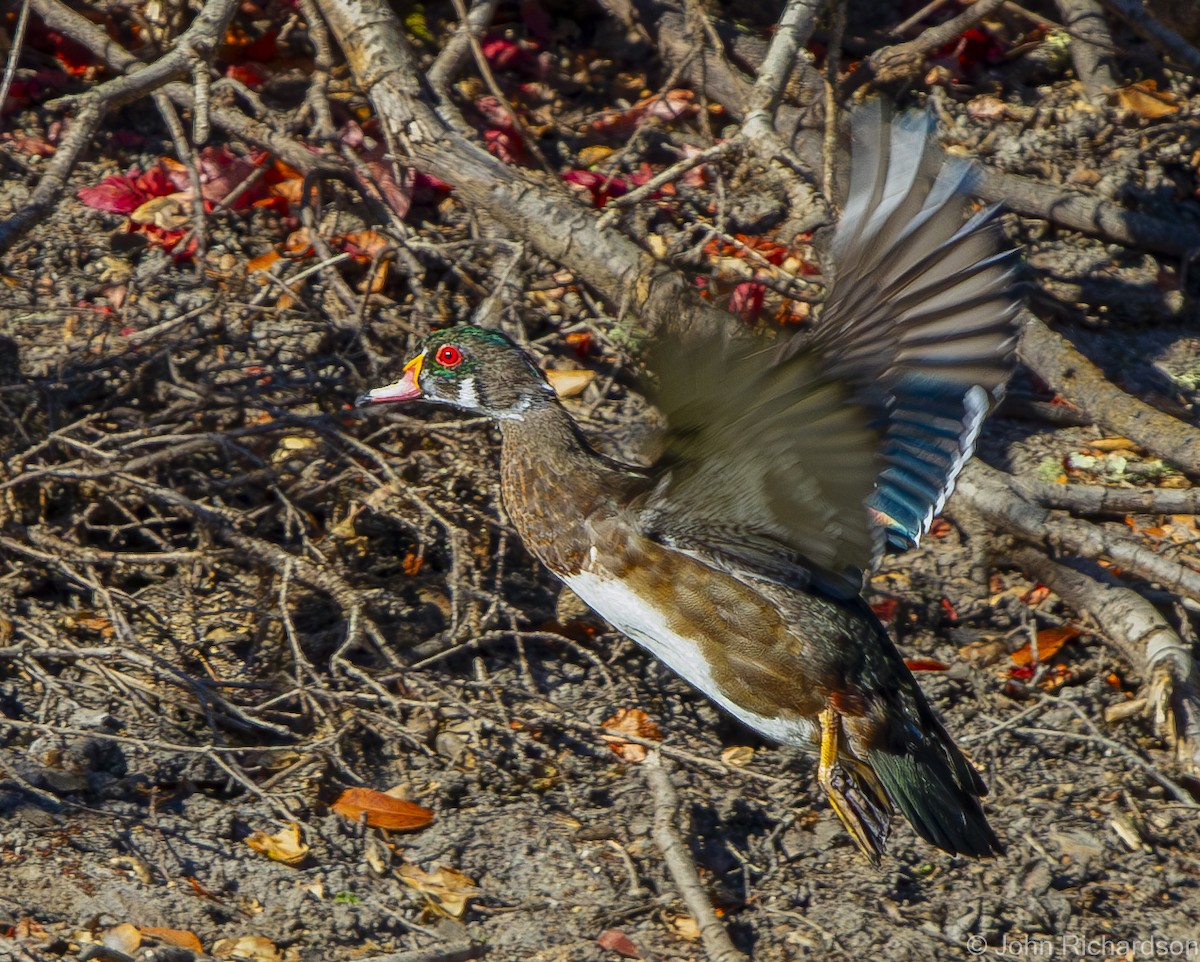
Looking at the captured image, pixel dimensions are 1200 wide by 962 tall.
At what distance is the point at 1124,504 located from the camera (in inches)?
160

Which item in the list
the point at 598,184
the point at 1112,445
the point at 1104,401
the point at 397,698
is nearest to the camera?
the point at 397,698

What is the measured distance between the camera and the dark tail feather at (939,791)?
10.7 feet

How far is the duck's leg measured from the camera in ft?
11.0

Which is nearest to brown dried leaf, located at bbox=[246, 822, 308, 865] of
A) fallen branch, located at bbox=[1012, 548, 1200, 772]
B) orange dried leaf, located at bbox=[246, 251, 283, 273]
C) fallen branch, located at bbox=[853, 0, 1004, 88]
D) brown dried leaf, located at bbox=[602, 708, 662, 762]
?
brown dried leaf, located at bbox=[602, 708, 662, 762]

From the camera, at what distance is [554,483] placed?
338 centimetres

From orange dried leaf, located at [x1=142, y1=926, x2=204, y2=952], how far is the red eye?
1.40 metres

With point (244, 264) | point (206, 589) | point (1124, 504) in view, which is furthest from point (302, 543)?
point (1124, 504)

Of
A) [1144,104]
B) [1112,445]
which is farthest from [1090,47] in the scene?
[1112,445]

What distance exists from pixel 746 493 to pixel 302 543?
1495 millimetres

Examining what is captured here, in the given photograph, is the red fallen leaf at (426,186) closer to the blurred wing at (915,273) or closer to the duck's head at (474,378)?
the duck's head at (474,378)

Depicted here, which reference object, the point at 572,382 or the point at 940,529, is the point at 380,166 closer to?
the point at 572,382

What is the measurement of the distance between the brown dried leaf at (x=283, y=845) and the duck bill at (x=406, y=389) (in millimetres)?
1007

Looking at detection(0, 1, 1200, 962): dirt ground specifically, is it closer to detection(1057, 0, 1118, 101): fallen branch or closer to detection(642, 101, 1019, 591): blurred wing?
detection(642, 101, 1019, 591): blurred wing

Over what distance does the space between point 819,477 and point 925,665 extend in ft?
4.65
